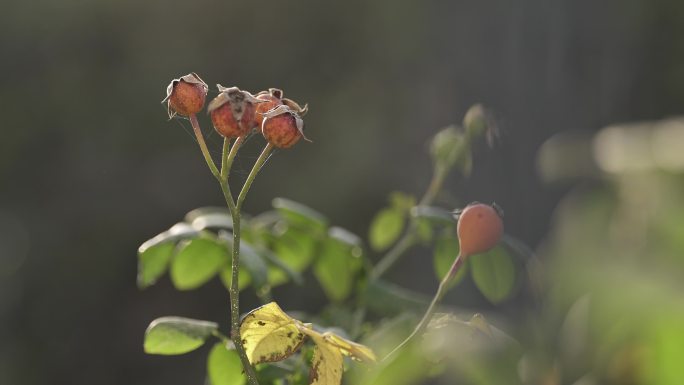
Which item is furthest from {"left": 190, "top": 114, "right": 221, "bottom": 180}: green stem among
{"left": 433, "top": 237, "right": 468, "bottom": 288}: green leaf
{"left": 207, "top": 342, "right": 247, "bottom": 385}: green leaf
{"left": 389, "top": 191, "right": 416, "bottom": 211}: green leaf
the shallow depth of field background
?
the shallow depth of field background

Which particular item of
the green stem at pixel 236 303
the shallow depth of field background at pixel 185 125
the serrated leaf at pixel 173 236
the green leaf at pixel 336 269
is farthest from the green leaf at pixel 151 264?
the shallow depth of field background at pixel 185 125

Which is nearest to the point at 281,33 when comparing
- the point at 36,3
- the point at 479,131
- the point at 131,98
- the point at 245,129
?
the point at 131,98

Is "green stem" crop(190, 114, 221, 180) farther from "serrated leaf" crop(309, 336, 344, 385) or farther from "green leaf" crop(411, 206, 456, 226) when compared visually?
"green leaf" crop(411, 206, 456, 226)

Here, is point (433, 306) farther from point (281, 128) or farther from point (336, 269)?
point (336, 269)

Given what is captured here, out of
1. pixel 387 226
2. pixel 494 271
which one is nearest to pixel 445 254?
pixel 494 271

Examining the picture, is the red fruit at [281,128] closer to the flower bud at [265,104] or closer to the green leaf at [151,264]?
the flower bud at [265,104]

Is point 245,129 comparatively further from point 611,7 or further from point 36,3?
point 611,7

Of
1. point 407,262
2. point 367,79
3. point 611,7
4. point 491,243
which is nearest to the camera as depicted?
point 491,243
